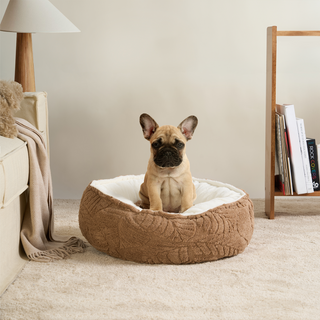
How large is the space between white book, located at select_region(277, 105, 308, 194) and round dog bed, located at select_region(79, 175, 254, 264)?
666 millimetres

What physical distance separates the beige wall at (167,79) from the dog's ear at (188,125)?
932mm

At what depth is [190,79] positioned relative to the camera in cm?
280

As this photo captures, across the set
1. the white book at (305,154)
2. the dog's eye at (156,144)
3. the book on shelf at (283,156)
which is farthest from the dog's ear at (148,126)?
the white book at (305,154)

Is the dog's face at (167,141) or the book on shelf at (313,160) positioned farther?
the book on shelf at (313,160)

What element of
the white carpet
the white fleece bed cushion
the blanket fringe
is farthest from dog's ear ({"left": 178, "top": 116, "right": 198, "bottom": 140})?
the blanket fringe

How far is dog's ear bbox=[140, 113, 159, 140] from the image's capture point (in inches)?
74.1

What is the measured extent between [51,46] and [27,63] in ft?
1.84

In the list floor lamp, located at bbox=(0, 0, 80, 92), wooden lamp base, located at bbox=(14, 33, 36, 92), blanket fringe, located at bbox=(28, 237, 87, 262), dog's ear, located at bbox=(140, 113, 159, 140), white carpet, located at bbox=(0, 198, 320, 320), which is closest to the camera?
white carpet, located at bbox=(0, 198, 320, 320)

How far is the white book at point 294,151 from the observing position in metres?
2.37

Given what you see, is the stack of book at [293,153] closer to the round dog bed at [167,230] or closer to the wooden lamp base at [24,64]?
the round dog bed at [167,230]

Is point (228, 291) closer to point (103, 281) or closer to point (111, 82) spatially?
point (103, 281)

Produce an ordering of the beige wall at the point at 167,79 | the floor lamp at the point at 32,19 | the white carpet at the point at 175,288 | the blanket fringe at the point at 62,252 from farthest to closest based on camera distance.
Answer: the beige wall at the point at 167,79 < the floor lamp at the point at 32,19 < the blanket fringe at the point at 62,252 < the white carpet at the point at 175,288

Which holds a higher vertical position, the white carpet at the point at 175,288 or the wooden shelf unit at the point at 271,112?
the wooden shelf unit at the point at 271,112

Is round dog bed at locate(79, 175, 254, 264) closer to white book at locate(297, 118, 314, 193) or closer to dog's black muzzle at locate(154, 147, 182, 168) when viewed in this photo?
dog's black muzzle at locate(154, 147, 182, 168)
